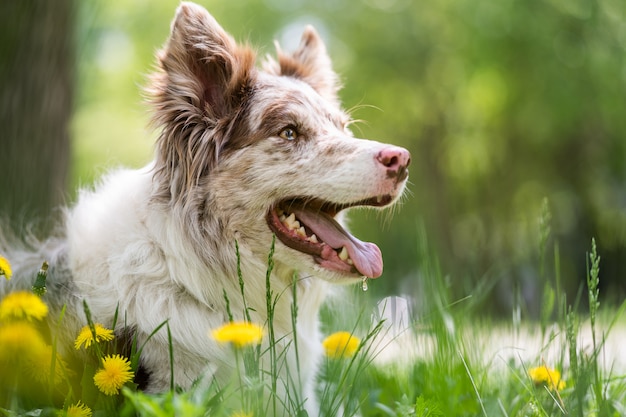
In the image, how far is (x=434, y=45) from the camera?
16.0m

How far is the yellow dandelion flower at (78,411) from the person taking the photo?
2189 millimetres

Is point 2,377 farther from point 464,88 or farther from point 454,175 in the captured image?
point 454,175

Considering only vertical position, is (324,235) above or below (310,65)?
below

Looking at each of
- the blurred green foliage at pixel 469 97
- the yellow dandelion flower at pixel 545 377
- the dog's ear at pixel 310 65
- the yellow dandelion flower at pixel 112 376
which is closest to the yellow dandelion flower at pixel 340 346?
the yellow dandelion flower at pixel 545 377

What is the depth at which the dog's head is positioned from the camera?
3133mm

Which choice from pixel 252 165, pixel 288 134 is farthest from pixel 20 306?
pixel 288 134

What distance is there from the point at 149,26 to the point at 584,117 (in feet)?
37.5

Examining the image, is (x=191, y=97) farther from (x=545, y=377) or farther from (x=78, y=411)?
(x=545, y=377)

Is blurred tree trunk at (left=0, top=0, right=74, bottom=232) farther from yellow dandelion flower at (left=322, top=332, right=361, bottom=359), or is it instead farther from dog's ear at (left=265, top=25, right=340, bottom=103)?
yellow dandelion flower at (left=322, top=332, right=361, bottom=359)

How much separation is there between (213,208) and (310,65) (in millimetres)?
1343

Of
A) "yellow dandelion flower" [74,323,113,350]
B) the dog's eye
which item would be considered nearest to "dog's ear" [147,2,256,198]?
the dog's eye

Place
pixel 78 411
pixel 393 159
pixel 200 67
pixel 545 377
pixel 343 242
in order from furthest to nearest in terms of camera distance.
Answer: pixel 200 67
pixel 343 242
pixel 393 159
pixel 545 377
pixel 78 411

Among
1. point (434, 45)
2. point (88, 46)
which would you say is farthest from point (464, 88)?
point (88, 46)

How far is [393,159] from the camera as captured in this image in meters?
3.04
